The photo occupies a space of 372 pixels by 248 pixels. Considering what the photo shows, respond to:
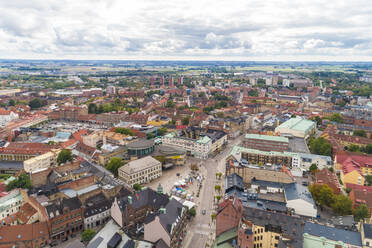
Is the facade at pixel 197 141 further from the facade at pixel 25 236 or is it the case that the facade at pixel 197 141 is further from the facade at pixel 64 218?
the facade at pixel 25 236

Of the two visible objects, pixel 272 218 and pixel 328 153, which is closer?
pixel 272 218

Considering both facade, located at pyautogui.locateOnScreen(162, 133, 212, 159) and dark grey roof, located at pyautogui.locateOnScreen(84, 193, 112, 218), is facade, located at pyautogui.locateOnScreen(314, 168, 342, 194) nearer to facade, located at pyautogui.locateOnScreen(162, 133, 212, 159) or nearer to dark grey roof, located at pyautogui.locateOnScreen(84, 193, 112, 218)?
facade, located at pyautogui.locateOnScreen(162, 133, 212, 159)

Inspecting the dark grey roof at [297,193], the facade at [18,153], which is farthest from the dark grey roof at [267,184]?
the facade at [18,153]

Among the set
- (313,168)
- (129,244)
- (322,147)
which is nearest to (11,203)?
(129,244)

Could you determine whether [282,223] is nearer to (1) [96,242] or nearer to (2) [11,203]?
(1) [96,242]

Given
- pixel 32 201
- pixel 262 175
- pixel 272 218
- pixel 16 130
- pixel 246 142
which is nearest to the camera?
pixel 272 218

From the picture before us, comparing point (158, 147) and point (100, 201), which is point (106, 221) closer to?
point (100, 201)

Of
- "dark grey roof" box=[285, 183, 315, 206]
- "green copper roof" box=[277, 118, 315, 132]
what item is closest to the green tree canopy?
"green copper roof" box=[277, 118, 315, 132]

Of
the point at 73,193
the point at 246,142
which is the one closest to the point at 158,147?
the point at 246,142
